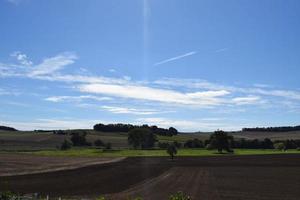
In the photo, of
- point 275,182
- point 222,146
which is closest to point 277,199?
point 275,182

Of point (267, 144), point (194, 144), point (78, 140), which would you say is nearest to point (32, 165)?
point (194, 144)

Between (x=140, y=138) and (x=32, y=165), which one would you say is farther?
(x=140, y=138)

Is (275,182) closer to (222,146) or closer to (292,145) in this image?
(222,146)

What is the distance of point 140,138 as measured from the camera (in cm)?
17650

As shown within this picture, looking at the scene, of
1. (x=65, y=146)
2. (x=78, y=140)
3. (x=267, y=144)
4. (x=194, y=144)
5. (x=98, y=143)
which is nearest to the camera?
(x=65, y=146)

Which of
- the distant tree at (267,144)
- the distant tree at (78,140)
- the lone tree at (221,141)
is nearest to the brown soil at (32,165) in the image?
the lone tree at (221,141)

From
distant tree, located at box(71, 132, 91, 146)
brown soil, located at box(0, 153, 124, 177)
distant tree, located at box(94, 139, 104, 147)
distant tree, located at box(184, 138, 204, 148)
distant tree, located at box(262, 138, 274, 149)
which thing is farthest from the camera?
distant tree, located at box(71, 132, 91, 146)

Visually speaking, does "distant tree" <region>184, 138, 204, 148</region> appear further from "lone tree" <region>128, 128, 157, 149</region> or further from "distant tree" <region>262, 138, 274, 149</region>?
"distant tree" <region>262, 138, 274, 149</region>

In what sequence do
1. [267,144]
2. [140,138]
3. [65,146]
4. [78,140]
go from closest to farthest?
[65,146], [140,138], [267,144], [78,140]

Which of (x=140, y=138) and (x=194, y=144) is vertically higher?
(x=140, y=138)

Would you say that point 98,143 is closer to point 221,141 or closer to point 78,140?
point 78,140

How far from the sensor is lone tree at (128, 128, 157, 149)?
177 meters

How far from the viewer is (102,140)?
19000cm

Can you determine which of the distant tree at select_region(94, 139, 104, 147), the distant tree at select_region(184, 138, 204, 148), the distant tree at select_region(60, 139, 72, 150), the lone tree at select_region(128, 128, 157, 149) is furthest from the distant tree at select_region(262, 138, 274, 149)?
the distant tree at select_region(60, 139, 72, 150)
